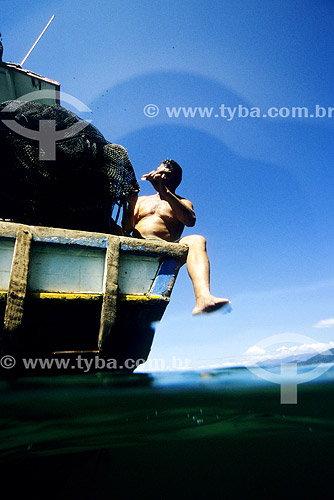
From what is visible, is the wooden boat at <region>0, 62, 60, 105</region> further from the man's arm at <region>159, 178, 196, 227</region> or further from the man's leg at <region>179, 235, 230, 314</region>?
the man's leg at <region>179, 235, 230, 314</region>

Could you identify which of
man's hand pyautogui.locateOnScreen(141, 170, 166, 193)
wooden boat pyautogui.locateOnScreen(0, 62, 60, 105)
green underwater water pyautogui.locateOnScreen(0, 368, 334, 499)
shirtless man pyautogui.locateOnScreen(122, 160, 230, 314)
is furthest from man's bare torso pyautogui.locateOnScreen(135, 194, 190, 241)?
wooden boat pyautogui.locateOnScreen(0, 62, 60, 105)

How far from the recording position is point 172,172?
412cm

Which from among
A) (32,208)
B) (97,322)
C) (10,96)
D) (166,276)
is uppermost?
(10,96)

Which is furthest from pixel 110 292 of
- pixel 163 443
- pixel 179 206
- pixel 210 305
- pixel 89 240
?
pixel 179 206

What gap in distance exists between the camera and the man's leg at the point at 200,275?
2.87 meters

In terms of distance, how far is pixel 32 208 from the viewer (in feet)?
9.45

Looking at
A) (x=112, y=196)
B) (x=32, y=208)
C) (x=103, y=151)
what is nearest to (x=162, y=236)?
(x=112, y=196)

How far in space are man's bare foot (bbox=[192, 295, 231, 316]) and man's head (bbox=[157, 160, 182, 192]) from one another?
68.0 inches

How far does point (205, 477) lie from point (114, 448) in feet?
1.48

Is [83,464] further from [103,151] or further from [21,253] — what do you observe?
[103,151]

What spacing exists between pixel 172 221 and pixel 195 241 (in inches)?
27.9

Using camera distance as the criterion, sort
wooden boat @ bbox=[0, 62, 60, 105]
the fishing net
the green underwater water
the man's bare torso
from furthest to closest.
A: wooden boat @ bbox=[0, 62, 60, 105] < the man's bare torso < the fishing net < the green underwater water

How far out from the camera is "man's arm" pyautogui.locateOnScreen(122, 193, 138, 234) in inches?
132

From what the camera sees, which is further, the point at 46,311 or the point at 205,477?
the point at 46,311
